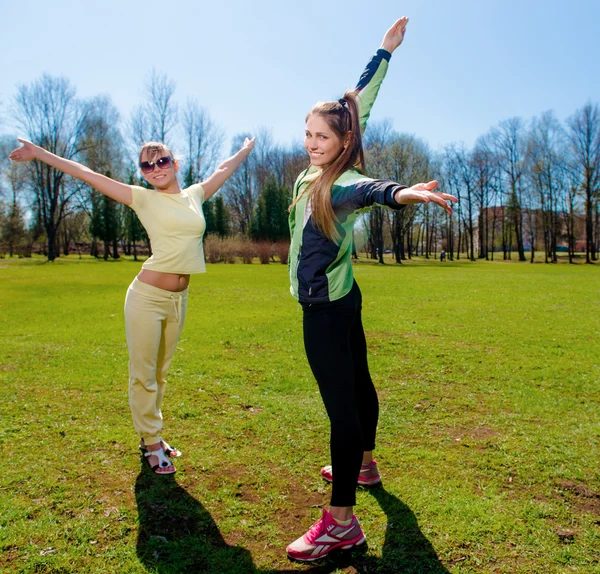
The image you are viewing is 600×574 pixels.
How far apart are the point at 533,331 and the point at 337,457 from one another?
7.60m

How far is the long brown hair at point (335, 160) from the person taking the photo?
7.73ft

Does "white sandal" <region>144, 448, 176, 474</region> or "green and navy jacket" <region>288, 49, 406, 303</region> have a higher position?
"green and navy jacket" <region>288, 49, 406, 303</region>

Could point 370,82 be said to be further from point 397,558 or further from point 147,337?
point 397,558

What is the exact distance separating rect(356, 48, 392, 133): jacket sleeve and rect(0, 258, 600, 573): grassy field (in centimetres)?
244

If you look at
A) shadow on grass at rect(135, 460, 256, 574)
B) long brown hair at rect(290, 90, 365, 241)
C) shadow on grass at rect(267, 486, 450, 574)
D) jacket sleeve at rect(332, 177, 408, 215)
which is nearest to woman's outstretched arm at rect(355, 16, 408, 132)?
long brown hair at rect(290, 90, 365, 241)

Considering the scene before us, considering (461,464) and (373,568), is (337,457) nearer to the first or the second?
(373,568)

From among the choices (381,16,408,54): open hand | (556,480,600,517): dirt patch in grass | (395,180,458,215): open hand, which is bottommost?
(556,480,600,517): dirt patch in grass

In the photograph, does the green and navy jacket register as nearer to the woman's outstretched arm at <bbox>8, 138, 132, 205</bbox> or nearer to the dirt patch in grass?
the woman's outstretched arm at <bbox>8, 138, 132, 205</bbox>

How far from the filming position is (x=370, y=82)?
307 centimetres

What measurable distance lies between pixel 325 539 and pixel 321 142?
6.93ft

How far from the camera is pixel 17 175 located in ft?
179

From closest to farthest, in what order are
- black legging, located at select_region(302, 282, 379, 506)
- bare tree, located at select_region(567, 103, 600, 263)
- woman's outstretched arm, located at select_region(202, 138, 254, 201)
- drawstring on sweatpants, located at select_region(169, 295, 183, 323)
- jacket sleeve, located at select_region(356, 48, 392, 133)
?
black legging, located at select_region(302, 282, 379, 506) < jacket sleeve, located at select_region(356, 48, 392, 133) < drawstring on sweatpants, located at select_region(169, 295, 183, 323) < woman's outstretched arm, located at select_region(202, 138, 254, 201) < bare tree, located at select_region(567, 103, 600, 263)

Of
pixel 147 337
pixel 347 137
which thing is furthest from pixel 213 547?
pixel 347 137

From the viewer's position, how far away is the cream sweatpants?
11.3ft
